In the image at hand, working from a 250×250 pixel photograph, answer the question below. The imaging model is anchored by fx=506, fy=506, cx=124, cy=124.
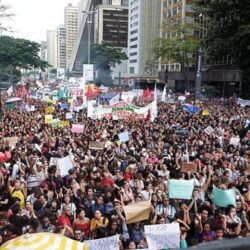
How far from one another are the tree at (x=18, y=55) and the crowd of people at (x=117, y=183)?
2022 inches

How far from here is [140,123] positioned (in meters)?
19.5

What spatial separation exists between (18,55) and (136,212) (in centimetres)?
6385

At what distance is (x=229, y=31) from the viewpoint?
118 feet

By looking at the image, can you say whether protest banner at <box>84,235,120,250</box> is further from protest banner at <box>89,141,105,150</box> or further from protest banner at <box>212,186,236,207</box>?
protest banner at <box>89,141,105,150</box>

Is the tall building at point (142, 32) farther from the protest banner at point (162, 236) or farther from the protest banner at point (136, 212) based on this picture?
the protest banner at point (162, 236)

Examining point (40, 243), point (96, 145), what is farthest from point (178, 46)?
point (40, 243)

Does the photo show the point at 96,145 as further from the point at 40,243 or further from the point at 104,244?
the point at 40,243

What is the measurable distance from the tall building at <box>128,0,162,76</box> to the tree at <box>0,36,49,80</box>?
73.4 feet

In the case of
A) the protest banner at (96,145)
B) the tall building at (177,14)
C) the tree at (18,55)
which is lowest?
the protest banner at (96,145)

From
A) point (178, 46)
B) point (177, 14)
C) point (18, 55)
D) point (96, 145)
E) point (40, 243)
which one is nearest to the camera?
point (40, 243)

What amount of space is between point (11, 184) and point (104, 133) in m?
7.79

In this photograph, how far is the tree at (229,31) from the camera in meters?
34.0

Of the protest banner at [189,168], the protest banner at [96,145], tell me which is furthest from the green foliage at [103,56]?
the protest banner at [189,168]

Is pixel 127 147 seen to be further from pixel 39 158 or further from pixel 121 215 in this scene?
pixel 121 215
